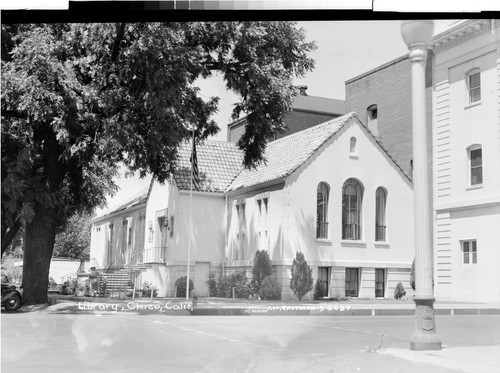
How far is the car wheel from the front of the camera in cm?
548

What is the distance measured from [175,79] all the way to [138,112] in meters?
0.42

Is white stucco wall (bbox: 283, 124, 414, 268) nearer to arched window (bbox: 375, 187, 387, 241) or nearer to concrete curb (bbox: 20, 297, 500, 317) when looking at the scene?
arched window (bbox: 375, 187, 387, 241)

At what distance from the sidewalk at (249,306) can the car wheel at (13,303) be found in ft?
0.28

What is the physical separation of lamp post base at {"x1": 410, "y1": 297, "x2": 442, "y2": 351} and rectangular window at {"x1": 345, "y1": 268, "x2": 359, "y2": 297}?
501mm

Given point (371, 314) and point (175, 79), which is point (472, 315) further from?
point (175, 79)

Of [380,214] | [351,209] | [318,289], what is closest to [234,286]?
[318,289]

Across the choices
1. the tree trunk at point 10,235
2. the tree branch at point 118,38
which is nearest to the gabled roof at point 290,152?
the tree branch at point 118,38

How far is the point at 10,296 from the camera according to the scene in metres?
5.54

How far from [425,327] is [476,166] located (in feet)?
4.83

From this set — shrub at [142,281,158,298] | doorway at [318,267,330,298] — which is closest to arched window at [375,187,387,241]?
doorway at [318,267,330,298]

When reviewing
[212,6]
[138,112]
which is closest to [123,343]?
[138,112]

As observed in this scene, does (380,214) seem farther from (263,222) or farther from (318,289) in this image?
(263,222)

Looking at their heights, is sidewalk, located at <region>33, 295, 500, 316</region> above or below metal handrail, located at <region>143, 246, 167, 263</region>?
below

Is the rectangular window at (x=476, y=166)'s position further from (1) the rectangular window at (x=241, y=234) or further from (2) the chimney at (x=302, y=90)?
(1) the rectangular window at (x=241, y=234)
